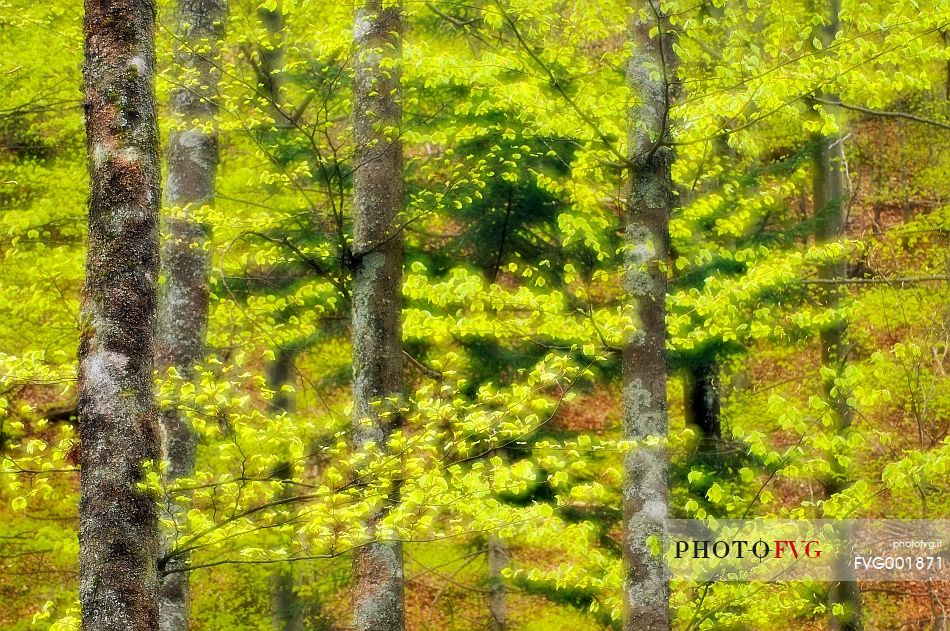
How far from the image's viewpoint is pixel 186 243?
9070 mm

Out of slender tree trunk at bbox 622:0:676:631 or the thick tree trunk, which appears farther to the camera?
the thick tree trunk

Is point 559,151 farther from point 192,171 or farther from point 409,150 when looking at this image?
point 409,150

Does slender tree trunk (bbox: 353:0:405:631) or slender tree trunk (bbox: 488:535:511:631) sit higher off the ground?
slender tree trunk (bbox: 353:0:405:631)

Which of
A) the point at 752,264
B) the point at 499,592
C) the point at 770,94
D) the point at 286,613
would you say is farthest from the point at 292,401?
the point at 770,94

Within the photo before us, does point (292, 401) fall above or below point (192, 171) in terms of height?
below

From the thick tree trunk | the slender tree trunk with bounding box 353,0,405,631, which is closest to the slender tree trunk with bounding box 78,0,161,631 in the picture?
the slender tree trunk with bounding box 353,0,405,631

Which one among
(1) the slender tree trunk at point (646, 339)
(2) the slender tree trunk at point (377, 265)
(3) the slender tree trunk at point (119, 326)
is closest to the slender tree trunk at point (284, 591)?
(2) the slender tree trunk at point (377, 265)

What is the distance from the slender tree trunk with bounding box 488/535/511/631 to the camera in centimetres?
1132

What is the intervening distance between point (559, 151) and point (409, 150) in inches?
554

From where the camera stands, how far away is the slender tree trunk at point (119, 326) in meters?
4.20

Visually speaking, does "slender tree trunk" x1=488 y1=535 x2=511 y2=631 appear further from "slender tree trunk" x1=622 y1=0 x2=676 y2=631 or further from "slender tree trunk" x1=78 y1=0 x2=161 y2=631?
"slender tree trunk" x1=78 y1=0 x2=161 y2=631

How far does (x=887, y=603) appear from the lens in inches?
618

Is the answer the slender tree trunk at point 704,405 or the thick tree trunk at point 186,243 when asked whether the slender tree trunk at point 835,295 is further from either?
the thick tree trunk at point 186,243

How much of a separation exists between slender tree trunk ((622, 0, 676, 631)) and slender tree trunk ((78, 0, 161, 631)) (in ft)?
10.6
